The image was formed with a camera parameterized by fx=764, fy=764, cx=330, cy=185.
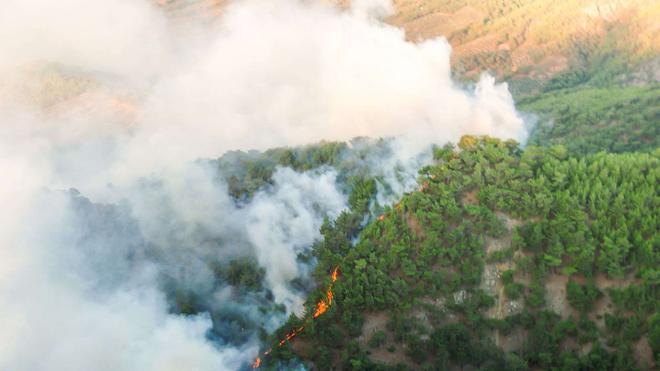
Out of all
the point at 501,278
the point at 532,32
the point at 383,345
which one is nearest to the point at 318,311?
the point at 383,345

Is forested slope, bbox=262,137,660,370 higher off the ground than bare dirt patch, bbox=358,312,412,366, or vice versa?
forested slope, bbox=262,137,660,370

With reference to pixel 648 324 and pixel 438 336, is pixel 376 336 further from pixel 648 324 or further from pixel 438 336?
pixel 648 324

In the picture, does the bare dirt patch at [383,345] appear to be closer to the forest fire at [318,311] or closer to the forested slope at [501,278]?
Answer: the forested slope at [501,278]

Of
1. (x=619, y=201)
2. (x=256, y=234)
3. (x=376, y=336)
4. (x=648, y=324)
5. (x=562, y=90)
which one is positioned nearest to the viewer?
(x=648, y=324)

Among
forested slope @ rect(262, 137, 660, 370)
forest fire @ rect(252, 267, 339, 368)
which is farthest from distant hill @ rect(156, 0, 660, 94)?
forest fire @ rect(252, 267, 339, 368)

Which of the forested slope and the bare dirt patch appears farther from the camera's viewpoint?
the bare dirt patch

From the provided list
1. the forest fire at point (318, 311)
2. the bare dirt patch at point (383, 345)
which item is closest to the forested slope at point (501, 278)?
the bare dirt patch at point (383, 345)

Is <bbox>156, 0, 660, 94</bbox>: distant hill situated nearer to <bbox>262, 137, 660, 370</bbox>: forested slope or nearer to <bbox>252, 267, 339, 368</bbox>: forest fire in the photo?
<bbox>262, 137, 660, 370</bbox>: forested slope

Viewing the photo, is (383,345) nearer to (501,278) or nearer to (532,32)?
(501,278)

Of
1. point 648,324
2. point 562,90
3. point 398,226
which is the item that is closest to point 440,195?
point 398,226
